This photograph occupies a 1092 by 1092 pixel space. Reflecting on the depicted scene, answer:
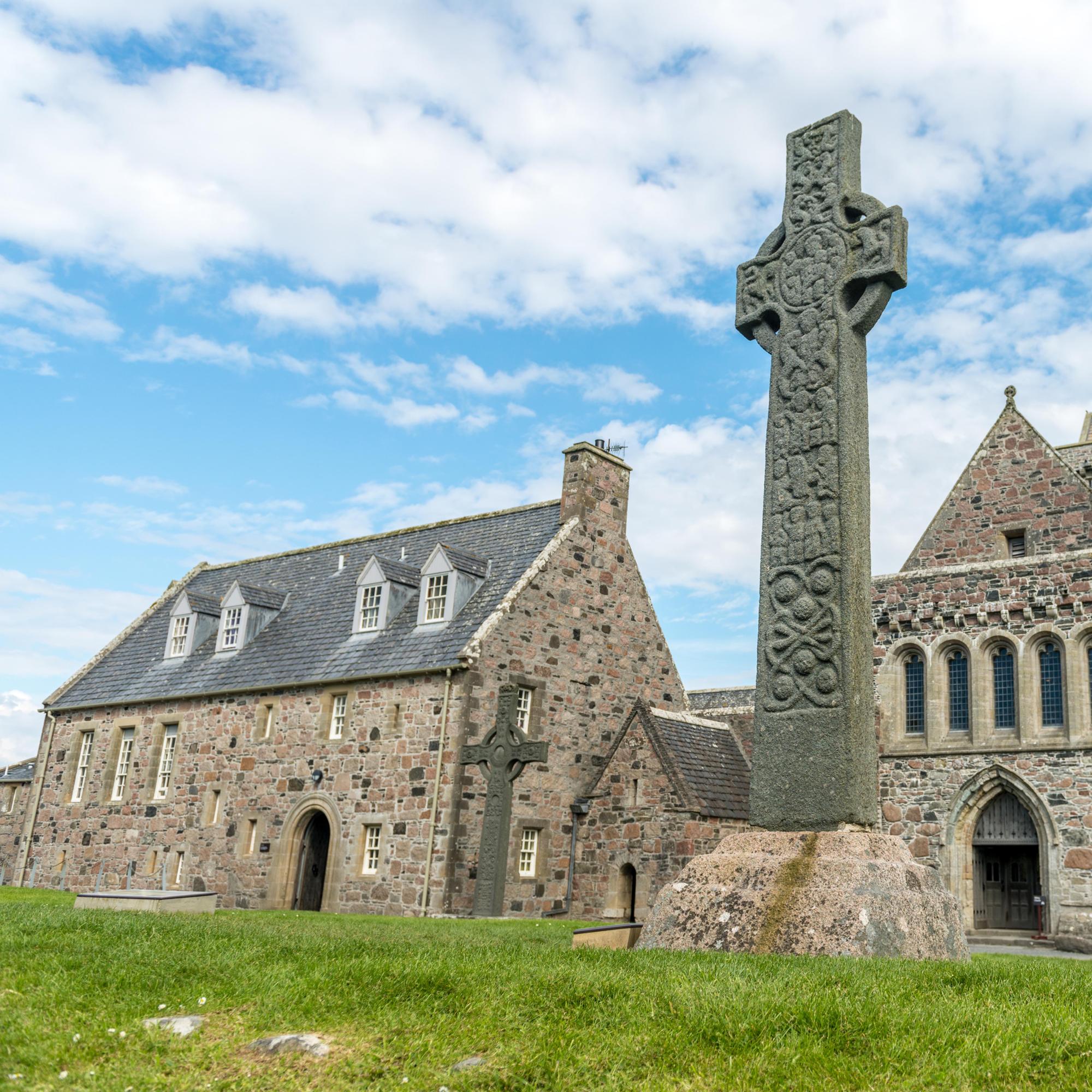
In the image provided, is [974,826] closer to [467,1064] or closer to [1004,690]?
[1004,690]

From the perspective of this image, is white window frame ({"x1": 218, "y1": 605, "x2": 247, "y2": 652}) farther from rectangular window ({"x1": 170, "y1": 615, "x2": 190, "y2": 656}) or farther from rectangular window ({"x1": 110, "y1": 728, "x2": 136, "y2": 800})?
rectangular window ({"x1": 110, "y1": 728, "x2": 136, "y2": 800})

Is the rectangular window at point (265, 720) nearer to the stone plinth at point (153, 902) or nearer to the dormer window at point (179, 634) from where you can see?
the dormer window at point (179, 634)

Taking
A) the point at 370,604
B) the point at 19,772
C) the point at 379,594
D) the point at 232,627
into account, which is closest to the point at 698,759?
the point at 379,594

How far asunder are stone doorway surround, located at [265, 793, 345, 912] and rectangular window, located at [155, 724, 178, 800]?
4.66m

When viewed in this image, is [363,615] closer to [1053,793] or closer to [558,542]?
[558,542]

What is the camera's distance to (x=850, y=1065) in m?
4.72

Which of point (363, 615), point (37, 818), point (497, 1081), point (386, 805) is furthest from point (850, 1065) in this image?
point (37, 818)

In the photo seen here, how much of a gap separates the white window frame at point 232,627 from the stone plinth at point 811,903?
21.8 m

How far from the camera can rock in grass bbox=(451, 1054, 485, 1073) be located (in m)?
4.87

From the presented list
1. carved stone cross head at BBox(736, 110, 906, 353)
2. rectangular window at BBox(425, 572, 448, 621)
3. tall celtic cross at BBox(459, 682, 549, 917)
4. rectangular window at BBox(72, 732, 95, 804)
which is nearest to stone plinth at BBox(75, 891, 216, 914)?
tall celtic cross at BBox(459, 682, 549, 917)

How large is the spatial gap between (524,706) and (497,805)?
4.72 meters

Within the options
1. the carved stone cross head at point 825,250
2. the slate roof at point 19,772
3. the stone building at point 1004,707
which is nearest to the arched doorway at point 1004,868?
the stone building at point 1004,707

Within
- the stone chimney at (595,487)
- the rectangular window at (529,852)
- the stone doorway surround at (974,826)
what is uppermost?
the stone chimney at (595,487)

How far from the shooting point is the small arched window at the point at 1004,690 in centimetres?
2253
